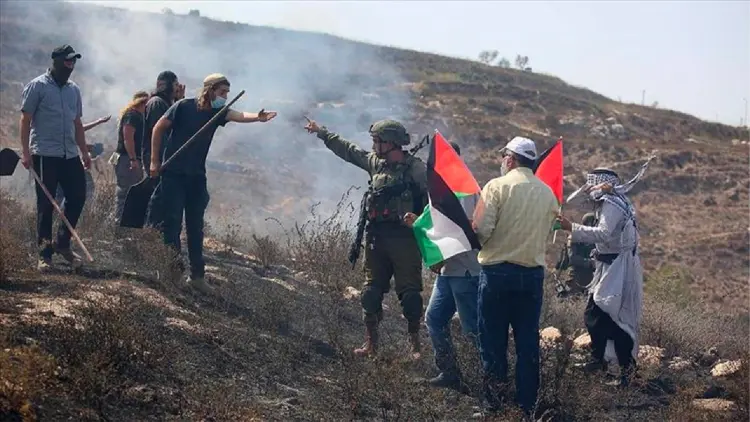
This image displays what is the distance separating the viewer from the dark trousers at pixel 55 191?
261 inches

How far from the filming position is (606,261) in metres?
6.70

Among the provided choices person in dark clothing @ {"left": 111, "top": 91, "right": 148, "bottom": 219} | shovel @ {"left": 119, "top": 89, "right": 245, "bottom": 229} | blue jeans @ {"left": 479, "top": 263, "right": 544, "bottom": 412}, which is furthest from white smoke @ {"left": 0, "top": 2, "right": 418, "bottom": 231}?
blue jeans @ {"left": 479, "top": 263, "right": 544, "bottom": 412}

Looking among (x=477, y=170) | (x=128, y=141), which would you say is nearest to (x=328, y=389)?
(x=128, y=141)

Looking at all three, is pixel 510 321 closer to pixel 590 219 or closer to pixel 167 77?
pixel 590 219

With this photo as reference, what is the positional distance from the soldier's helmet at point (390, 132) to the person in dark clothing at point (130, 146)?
107 inches

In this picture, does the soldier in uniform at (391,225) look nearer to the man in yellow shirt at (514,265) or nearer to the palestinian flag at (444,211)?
the palestinian flag at (444,211)

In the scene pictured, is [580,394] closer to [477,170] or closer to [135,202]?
[135,202]

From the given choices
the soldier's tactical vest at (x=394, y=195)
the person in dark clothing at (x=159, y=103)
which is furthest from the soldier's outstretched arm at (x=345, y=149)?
the person in dark clothing at (x=159, y=103)

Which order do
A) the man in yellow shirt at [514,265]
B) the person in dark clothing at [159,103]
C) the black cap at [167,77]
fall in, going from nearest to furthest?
the man in yellow shirt at [514,265] → the person in dark clothing at [159,103] → the black cap at [167,77]

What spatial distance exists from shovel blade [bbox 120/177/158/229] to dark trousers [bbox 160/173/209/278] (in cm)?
30

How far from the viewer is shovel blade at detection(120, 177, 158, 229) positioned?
23.0 feet

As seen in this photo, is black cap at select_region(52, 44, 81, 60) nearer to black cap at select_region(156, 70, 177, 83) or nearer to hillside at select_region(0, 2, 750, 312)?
black cap at select_region(156, 70, 177, 83)

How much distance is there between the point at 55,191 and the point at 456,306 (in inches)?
128

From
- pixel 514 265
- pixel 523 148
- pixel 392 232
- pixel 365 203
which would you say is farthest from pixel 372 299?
pixel 523 148
